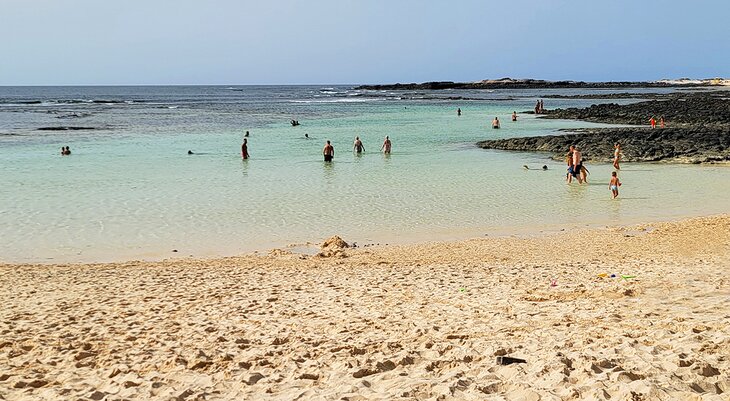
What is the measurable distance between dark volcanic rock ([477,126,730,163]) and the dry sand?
15.4 meters

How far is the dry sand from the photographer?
5.56m

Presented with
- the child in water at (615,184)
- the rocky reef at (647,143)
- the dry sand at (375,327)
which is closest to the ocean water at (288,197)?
the child in water at (615,184)

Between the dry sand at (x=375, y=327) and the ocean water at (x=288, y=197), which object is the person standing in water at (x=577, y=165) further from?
the dry sand at (x=375, y=327)

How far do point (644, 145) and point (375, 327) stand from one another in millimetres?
23949

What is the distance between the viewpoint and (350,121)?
52281mm

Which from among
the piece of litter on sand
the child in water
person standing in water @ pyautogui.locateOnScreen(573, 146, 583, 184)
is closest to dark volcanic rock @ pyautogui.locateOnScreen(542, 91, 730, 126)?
person standing in water @ pyautogui.locateOnScreen(573, 146, 583, 184)

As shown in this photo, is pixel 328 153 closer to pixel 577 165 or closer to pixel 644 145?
pixel 577 165

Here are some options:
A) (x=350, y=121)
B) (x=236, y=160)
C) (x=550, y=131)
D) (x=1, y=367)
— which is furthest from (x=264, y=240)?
(x=350, y=121)

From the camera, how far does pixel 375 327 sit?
7.34m

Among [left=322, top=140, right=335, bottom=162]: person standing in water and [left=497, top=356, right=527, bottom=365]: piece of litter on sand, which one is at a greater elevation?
[left=497, top=356, right=527, bottom=365]: piece of litter on sand

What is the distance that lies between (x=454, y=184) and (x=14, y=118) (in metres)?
46.6

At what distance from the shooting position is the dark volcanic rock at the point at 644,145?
25844 mm

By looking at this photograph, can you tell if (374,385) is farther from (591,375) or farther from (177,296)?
(177,296)

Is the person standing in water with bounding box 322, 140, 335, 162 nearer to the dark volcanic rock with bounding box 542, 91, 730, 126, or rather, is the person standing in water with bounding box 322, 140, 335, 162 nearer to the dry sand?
the dry sand
